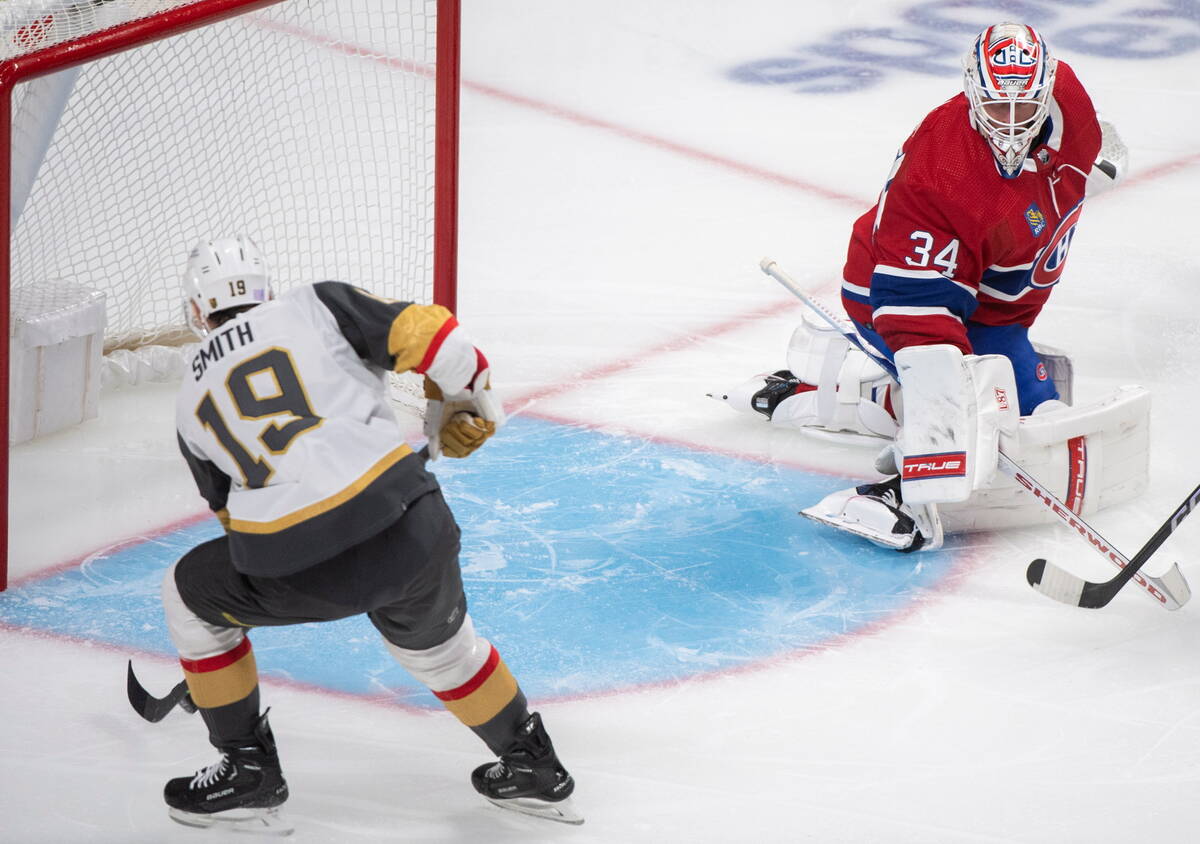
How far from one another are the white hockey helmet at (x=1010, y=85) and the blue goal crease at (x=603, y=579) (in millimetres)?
805

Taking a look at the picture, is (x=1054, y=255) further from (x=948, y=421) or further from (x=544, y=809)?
(x=544, y=809)

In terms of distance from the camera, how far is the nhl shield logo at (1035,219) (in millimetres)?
2971

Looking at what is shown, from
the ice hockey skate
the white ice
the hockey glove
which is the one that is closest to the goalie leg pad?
the white ice

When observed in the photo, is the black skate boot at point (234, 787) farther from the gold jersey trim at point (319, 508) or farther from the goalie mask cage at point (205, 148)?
the goalie mask cage at point (205, 148)

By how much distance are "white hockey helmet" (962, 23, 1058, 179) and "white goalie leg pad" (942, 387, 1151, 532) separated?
533mm

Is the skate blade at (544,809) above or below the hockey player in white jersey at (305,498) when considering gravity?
below

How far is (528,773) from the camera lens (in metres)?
2.22

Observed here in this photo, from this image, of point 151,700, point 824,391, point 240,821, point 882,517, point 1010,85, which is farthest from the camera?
point 824,391

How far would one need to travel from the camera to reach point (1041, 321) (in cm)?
425

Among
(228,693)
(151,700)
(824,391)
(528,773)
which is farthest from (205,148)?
(528,773)

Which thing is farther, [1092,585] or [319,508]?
[1092,585]

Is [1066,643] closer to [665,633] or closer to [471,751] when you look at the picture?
[665,633]

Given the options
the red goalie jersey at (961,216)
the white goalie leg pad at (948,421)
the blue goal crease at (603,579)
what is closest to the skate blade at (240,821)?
the blue goal crease at (603,579)

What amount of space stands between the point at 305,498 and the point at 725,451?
1.73 m
